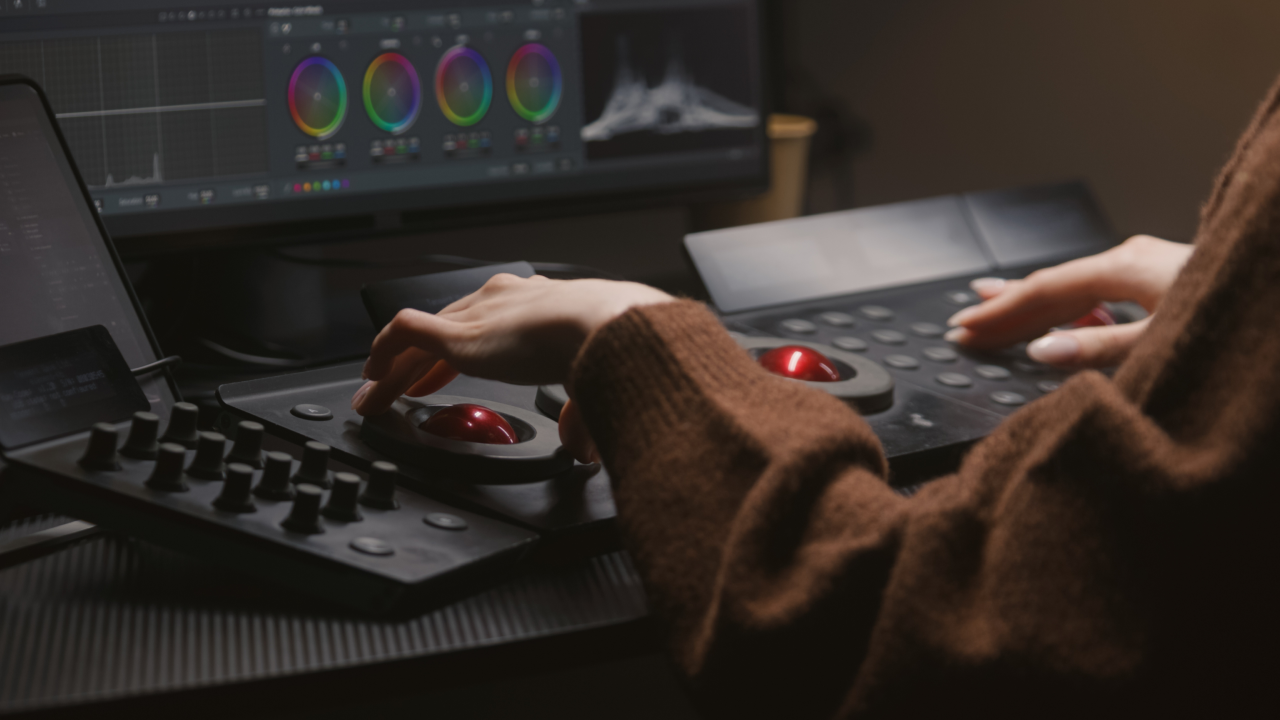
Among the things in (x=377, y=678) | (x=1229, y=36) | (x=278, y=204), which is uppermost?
(x=1229, y=36)

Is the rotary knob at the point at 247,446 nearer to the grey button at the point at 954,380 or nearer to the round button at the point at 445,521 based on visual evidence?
the round button at the point at 445,521

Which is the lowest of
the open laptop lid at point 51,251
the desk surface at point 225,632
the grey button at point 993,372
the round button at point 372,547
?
the desk surface at point 225,632

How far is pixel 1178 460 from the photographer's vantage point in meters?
0.35

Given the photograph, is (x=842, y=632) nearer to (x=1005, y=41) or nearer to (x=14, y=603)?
(x=14, y=603)

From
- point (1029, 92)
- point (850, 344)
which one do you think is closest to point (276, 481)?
point (850, 344)

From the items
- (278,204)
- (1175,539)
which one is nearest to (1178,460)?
(1175,539)

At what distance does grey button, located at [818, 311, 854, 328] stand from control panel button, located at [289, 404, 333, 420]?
38 centimetres

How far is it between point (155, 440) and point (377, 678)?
0.53ft

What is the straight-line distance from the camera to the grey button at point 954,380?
26.4 inches

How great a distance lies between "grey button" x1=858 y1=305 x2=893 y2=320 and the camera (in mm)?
796

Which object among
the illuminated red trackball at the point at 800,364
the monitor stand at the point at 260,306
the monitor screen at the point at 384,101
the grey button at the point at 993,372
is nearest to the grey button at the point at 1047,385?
the grey button at the point at 993,372

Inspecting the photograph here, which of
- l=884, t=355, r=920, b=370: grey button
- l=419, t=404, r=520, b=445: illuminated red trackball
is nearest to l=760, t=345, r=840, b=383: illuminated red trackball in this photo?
l=884, t=355, r=920, b=370: grey button

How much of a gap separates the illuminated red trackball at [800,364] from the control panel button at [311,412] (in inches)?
10.2

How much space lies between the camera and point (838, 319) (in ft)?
2.57
